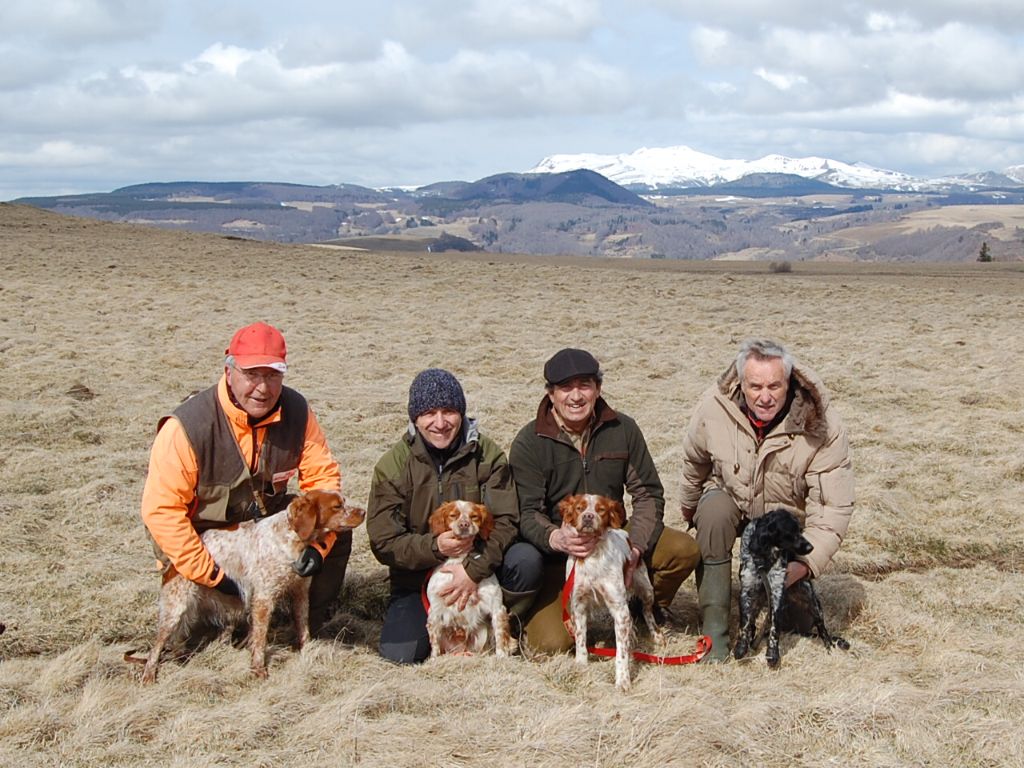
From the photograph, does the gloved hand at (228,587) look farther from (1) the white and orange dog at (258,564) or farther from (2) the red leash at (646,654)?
(2) the red leash at (646,654)

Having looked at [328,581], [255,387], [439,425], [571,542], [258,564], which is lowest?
[328,581]

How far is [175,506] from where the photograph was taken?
4.42m

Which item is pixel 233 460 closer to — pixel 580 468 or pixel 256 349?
pixel 256 349

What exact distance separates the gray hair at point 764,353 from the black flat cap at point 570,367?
81cm

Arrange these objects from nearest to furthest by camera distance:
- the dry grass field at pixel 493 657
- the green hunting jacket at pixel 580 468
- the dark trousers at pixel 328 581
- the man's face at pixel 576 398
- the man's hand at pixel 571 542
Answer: the dry grass field at pixel 493 657 → the man's hand at pixel 571 542 → the man's face at pixel 576 398 → the green hunting jacket at pixel 580 468 → the dark trousers at pixel 328 581

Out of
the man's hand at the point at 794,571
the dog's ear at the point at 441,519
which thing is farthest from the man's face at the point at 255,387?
the man's hand at the point at 794,571

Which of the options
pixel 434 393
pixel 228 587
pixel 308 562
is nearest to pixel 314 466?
pixel 308 562

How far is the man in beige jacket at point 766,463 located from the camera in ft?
15.6

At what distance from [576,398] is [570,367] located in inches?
7.2

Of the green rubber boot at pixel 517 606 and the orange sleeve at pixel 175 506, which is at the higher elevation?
the orange sleeve at pixel 175 506

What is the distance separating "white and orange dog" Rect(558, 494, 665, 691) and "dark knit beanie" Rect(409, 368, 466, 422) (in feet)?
2.67

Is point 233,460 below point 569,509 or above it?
above

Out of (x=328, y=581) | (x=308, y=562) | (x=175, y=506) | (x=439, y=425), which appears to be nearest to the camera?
(x=175, y=506)

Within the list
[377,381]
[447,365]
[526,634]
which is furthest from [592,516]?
[447,365]
